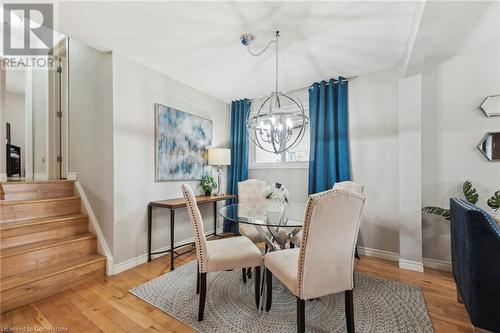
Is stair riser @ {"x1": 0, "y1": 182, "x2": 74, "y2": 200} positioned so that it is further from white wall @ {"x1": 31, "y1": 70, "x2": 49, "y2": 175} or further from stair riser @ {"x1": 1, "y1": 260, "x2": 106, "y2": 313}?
stair riser @ {"x1": 1, "y1": 260, "x2": 106, "y2": 313}

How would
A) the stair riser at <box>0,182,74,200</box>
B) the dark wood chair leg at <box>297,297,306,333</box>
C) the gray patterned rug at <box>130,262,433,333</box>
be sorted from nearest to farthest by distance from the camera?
1. the dark wood chair leg at <box>297,297,306,333</box>
2. the gray patterned rug at <box>130,262,433,333</box>
3. the stair riser at <box>0,182,74,200</box>

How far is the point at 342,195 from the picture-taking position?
1376 mm

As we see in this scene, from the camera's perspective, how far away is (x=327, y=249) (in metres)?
1.42

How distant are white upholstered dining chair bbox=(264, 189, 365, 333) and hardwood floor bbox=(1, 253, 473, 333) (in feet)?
2.90

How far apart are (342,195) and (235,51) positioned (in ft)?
6.81

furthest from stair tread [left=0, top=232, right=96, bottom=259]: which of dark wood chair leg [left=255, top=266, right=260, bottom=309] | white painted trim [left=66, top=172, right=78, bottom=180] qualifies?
dark wood chair leg [left=255, top=266, right=260, bottom=309]

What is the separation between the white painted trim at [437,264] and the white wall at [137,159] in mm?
3326

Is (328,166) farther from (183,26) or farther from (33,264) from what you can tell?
(33,264)

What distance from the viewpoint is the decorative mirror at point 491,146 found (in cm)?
244

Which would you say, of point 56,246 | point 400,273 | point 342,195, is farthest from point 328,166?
point 56,246

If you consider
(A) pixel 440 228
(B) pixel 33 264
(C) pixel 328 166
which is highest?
(C) pixel 328 166

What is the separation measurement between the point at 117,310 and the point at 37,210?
5.51ft

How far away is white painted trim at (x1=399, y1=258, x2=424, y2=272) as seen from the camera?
2.62 metres

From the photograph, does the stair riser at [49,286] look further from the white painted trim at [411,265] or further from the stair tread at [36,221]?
the white painted trim at [411,265]
